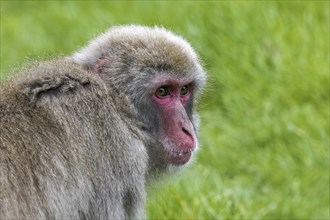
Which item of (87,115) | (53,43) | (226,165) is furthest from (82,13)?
(87,115)

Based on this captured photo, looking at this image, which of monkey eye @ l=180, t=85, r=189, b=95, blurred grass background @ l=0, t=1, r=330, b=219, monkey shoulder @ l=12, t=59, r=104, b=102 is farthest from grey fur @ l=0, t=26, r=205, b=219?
blurred grass background @ l=0, t=1, r=330, b=219

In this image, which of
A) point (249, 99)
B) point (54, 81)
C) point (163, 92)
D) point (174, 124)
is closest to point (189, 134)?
point (174, 124)

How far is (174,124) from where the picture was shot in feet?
18.2

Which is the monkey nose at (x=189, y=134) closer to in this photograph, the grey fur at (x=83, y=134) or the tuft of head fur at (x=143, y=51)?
the grey fur at (x=83, y=134)

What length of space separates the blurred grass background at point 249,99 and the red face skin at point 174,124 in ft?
3.88

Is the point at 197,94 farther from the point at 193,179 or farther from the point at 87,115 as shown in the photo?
the point at 193,179

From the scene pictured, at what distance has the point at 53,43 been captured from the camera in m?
10.3

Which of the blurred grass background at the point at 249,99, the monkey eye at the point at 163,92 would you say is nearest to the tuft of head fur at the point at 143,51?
the monkey eye at the point at 163,92

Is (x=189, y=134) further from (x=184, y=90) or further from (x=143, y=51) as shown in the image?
(x=143, y=51)

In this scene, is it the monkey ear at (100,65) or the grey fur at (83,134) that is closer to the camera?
the grey fur at (83,134)

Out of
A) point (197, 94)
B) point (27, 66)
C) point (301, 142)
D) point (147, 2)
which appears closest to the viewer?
point (27, 66)

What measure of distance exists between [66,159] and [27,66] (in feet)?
2.31

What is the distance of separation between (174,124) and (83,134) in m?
0.59

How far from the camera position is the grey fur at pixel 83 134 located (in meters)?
5.01
